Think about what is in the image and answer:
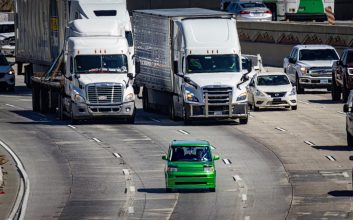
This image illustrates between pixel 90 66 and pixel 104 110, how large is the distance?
6.75 ft

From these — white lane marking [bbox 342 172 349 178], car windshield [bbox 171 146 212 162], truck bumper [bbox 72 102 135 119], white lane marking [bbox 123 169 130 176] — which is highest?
car windshield [bbox 171 146 212 162]

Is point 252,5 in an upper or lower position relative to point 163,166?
lower

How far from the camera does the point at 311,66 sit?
6944 centimetres

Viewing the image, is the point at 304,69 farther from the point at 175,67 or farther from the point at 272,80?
the point at 175,67

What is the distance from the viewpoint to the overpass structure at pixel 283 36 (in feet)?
270

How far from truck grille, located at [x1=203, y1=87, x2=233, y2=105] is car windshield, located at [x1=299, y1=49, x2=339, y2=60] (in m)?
16.0

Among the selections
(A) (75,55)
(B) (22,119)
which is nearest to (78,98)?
(A) (75,55)

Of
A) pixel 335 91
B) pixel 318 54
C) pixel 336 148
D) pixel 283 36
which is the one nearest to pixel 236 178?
pixel 336 148

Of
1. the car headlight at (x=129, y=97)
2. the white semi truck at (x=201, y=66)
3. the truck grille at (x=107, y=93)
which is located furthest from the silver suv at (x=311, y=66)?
the truck grille at (x=107, y=93)

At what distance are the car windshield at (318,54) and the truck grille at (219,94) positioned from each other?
1596 centimetres

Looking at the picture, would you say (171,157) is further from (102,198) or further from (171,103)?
(171,103)

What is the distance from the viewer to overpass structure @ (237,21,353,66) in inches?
3246

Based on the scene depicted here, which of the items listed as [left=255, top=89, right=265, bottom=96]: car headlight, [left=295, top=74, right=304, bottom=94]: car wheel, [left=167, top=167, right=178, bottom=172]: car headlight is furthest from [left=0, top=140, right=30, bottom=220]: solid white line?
[left=295, top=74, right=304, bottom=94]: car wheel

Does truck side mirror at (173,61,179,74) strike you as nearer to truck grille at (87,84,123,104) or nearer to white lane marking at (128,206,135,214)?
truck grille at (87,84,123,104)
